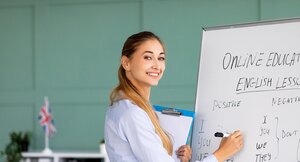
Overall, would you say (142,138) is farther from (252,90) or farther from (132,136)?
(252,90)

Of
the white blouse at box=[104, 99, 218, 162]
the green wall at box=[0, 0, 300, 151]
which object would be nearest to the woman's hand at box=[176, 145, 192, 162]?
the white blouse at box=[104, 99, 218, 162]

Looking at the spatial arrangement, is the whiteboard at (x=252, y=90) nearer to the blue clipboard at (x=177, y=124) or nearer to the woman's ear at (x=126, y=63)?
the blue clipboard at (x=177, y=124)

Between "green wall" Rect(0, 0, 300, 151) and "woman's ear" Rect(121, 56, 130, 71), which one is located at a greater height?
"green wall" Rect(0, 0, 300, 151)

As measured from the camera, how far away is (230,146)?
2379mm

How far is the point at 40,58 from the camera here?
598 centimetres

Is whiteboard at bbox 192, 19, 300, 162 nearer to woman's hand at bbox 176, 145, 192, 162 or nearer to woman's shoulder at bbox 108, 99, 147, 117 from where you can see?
woman's hand at bbox 176, 145, 192, 162

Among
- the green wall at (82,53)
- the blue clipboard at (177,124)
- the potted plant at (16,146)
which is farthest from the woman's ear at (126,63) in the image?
the potted plant at (16,146)

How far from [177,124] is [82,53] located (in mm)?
3418

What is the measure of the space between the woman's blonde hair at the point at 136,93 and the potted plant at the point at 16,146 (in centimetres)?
370

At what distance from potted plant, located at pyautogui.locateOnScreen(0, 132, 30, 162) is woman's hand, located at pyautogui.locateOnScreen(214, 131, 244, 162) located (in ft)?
12.3

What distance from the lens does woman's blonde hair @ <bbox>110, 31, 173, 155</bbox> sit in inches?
87.8

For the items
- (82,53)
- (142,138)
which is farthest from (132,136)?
(82,53)

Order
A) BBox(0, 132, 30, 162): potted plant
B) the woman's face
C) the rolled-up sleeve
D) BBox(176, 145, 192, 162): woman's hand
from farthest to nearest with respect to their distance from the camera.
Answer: BBox(0, 132, 30, 162): potted plant
BBox(176, 145, 192, 162): woman's hand
the woman's face
the rolled-up sleeve

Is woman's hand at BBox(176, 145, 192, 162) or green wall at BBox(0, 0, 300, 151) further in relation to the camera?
green wall at BBox(0, 0, 300, 151)
